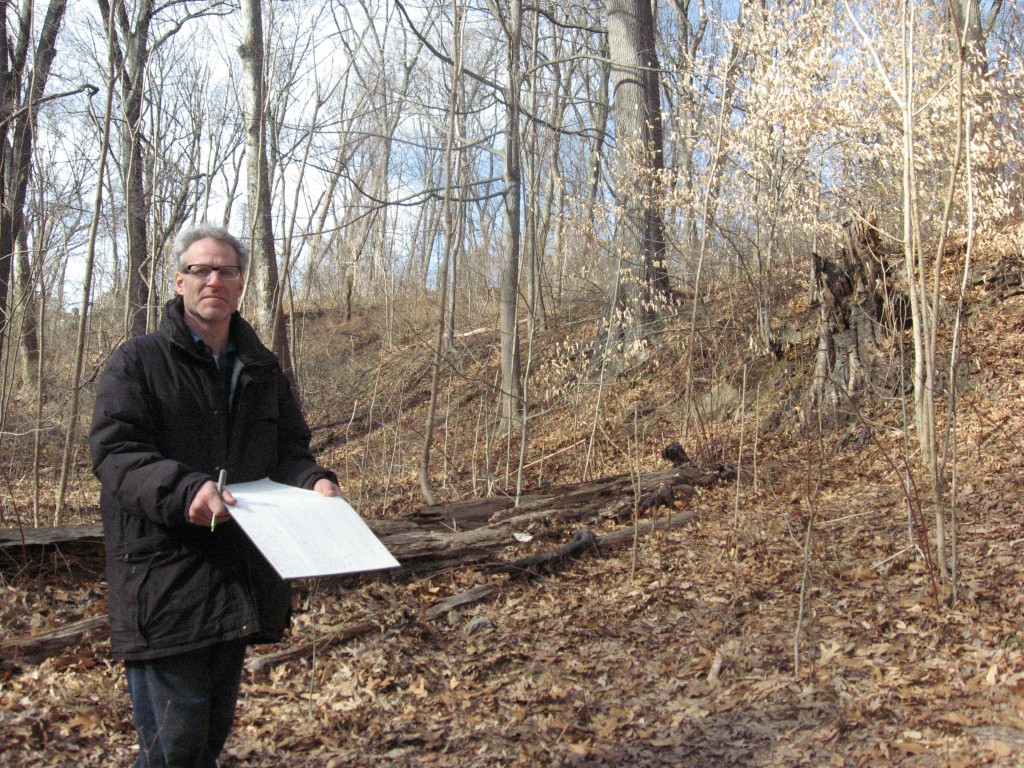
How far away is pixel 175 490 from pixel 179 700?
56 cm

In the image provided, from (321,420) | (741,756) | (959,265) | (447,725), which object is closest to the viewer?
(741,756)

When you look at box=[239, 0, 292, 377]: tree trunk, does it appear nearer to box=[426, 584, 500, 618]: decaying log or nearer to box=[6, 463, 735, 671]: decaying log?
box=[6, 463, 735, 671]: decaying log

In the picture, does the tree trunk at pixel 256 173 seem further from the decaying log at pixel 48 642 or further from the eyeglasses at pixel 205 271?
the eyeglasses at pixel 205 271

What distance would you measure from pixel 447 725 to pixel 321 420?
12215 millimetres

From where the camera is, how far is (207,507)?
6.36 feet

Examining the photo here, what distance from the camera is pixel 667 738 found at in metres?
3.55

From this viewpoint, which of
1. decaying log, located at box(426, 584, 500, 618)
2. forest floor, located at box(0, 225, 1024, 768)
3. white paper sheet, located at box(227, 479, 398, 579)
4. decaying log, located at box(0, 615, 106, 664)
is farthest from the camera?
decaying log, located at box(426, 584, 500, 618)

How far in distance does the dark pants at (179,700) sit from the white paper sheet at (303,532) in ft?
1.29

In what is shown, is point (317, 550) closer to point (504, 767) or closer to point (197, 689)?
point (197, 689)

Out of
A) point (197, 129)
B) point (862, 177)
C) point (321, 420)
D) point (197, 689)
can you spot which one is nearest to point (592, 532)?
point (197, 689)

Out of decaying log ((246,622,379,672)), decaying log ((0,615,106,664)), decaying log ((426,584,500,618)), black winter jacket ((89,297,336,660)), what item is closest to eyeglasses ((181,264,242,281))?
black winter jacket ((89,297,336,660))

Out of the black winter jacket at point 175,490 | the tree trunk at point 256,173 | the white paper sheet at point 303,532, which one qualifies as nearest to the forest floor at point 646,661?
the black winter jacket at point 175,490

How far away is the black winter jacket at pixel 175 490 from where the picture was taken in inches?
78.4

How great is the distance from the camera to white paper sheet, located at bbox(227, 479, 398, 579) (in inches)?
75.5
